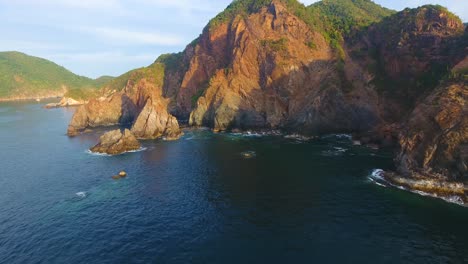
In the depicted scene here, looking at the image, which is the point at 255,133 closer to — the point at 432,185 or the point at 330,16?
the point at 432,185

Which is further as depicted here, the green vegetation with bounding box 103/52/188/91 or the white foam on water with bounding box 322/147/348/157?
the green vegetation with bounding box 103/52/188/91

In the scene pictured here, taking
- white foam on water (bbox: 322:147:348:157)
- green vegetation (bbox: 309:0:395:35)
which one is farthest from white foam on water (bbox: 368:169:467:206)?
green vegetation (bbox: 309:0:395:35)

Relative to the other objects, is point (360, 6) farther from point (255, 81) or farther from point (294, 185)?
point (294, 185)

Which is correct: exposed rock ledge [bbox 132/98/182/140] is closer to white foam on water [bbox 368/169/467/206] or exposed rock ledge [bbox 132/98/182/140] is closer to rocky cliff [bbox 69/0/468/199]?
rocky cliff [bbox 69/0/468/199]

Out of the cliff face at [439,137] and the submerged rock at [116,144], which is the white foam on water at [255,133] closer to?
the submerged rock at [116,144]

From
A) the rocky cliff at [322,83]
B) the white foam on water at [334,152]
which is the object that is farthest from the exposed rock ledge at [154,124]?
the white foam on water at [334,152]

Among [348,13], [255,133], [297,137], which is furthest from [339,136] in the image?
[348,13]
